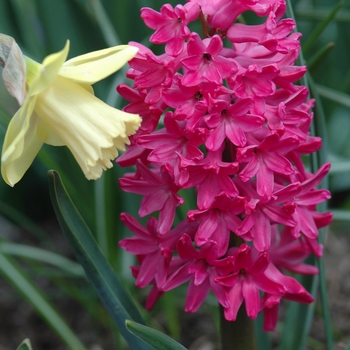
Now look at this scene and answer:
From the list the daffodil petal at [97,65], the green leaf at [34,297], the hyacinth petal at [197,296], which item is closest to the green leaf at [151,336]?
the hyacinth petal at [197,296]

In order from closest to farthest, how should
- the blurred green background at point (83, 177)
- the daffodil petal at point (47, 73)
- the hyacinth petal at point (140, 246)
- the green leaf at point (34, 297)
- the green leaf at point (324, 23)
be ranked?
the daffodil petal at point (47, 73), the hyacinth petal at point (140, 246), the green leaf at point (324, 23), the green leaf at point (34, 297), the blurred green background at point (83, 177)

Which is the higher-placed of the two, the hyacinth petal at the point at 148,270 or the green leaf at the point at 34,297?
the hyacinth petal at the point at 148,270

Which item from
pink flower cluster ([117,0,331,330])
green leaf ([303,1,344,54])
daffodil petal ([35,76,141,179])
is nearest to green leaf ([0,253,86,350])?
pink flower cluster ([117,0,331,330])

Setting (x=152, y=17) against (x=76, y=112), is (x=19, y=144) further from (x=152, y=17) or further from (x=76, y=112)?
(x=152, y=17)

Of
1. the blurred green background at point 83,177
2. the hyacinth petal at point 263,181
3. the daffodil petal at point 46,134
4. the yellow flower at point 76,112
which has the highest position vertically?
the yellow flower at point 76,112

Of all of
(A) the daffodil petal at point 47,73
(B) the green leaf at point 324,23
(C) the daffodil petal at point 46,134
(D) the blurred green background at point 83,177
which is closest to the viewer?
(A) the daffodil petal at point 47,73

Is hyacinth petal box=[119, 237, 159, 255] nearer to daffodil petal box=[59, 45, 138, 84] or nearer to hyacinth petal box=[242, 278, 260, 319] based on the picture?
hyacinth petal box=[242, 278, 260, 319]

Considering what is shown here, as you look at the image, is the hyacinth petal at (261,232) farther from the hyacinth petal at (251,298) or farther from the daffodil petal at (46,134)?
the daffodil petal at (46,134)
